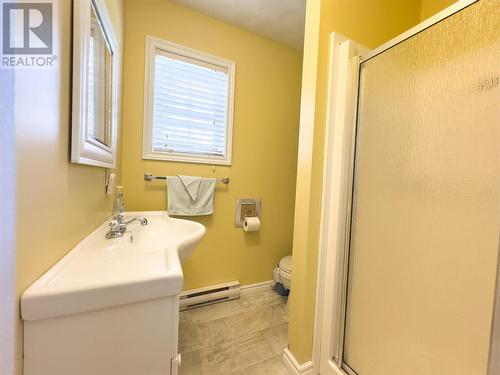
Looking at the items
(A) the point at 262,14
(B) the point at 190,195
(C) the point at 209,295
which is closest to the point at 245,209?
(B) the point at 190,195

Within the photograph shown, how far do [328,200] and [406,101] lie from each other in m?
0.55

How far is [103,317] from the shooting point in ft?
1.71

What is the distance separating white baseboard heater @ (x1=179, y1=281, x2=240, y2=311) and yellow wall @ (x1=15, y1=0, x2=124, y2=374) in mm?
1151

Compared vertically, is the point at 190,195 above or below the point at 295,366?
above

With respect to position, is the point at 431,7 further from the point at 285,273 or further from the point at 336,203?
the point at 285,273

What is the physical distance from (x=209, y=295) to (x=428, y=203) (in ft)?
5.24

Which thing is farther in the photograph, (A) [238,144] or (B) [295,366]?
(A) [238,144]

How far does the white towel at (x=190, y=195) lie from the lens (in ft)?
5.32

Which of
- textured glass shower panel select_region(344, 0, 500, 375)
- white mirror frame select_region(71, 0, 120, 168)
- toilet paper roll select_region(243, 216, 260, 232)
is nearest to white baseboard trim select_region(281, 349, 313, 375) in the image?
textured glass shower panel select_region(344, 0, 500, 375)

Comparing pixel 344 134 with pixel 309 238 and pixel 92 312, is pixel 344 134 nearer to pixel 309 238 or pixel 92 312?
pixel 309 238

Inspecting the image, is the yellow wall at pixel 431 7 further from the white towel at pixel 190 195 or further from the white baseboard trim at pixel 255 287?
the white baseboard trim at pixel 255 287

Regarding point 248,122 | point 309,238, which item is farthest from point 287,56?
point 309,238

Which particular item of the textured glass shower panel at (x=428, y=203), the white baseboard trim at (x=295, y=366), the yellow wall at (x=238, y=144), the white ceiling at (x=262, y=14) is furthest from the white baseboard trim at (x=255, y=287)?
the white ceiling at (x=262, y=14)

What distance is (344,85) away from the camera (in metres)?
1.07
